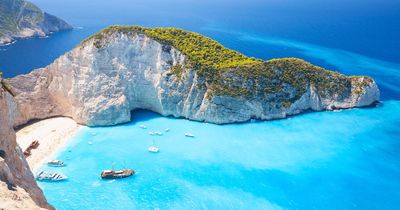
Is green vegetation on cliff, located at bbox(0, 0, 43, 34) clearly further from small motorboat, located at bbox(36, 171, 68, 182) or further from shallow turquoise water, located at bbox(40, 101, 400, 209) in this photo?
small motorboat, located at bbox(36, 171, 68, 182)

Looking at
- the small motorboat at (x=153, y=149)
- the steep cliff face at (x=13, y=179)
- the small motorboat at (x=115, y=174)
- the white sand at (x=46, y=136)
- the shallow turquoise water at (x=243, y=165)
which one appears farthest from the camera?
the small motorboat at (x=153, y=149)

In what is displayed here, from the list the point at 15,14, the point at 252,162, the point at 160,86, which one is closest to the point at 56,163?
the point at 160,86

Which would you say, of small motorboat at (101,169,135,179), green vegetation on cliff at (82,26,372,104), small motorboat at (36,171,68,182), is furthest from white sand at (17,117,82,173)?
green vegetation on cliff at (82,26,372,104)

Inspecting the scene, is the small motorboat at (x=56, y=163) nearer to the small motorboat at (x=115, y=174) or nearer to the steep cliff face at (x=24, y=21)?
the small motorboat at (x=115, y=174)

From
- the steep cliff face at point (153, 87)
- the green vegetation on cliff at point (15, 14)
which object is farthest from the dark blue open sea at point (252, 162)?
the green vegetation on cliff at point (15, 14)

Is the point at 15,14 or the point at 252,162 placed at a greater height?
the point at 15,14

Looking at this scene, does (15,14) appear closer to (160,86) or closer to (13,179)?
(160,86)

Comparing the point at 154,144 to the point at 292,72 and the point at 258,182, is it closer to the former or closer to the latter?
the point at 258,182
